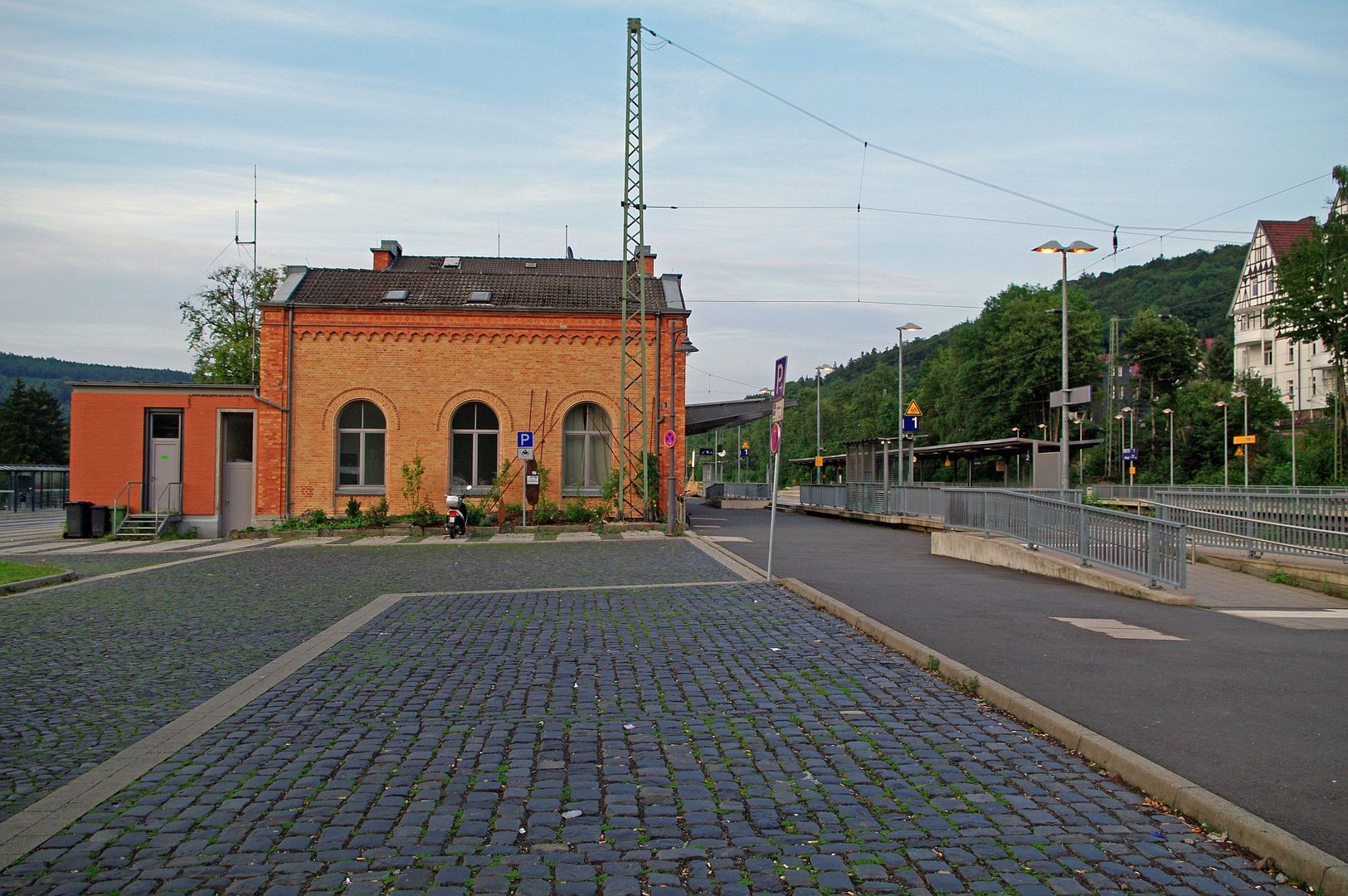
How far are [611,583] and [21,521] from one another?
37097 mm

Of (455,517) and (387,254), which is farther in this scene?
(387,254)

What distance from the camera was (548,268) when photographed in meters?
57.1

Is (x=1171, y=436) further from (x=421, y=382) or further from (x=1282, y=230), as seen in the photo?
(x=421, y=382)

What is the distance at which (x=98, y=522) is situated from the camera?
2911 centimetres

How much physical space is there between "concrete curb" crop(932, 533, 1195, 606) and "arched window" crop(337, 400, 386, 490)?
57.7 ft

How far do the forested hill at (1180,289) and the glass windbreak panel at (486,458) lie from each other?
88.3 metres

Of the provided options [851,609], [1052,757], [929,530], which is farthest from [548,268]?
[1052,757]

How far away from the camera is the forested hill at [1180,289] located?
11138 centimetres

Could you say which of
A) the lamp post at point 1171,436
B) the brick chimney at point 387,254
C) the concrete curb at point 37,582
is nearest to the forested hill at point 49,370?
the brick chimney at point 387,254

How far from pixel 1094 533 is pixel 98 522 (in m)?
25.8

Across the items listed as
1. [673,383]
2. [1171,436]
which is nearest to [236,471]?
[673,383]

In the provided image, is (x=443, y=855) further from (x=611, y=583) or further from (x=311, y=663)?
(x=611, y=583)

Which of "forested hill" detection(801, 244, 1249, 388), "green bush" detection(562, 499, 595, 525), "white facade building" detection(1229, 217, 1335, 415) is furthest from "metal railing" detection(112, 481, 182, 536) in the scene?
"forested hill" detection(801, 244, 1249, 388)

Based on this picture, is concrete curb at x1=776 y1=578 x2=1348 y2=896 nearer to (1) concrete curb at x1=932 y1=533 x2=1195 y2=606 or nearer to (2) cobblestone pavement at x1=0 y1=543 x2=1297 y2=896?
(2) cobblestone pavement at x1=0 y1=543 x2=1297 y2=896
